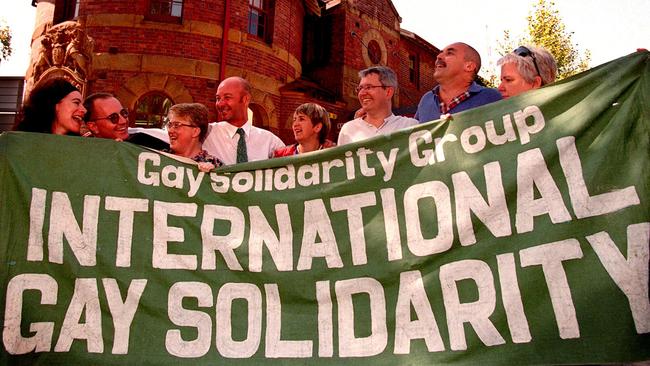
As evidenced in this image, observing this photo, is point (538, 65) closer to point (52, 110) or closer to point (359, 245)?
point (359, 245)

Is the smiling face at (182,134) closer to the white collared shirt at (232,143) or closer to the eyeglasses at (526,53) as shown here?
the white collared shirt at (232,143)

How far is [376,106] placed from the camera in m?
4.15

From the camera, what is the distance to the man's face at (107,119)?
12.5ft

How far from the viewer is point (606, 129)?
2.62 metres

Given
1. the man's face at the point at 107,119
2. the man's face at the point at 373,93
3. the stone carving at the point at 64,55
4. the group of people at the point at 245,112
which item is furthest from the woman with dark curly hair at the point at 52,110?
the stone carving at the point at 64,55

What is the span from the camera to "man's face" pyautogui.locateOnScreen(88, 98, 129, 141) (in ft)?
12.5

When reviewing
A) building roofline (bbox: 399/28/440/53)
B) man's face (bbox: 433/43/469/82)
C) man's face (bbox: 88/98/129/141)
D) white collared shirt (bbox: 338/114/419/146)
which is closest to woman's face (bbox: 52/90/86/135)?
man's face (bbox: 88/98/129/141)

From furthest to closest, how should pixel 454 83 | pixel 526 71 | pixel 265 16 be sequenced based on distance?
1. pixel 265 16
2. pixel 454 83
3. pixel 526 71

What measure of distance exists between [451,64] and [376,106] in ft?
2.30

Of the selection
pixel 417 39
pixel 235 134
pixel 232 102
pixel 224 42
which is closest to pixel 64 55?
pixel 224 42

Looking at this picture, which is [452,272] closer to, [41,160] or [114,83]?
[41,160]

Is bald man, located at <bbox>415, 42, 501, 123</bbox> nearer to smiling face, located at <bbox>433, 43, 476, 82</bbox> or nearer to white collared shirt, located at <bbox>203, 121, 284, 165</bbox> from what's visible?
smiling face, located at <bbox>433, 43, 476, 82</bbox>

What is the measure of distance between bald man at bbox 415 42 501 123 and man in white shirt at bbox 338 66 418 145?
0.77ft

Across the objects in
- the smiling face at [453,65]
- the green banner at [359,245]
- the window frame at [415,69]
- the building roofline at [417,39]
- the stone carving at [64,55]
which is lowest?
the green banner at [359,245]
